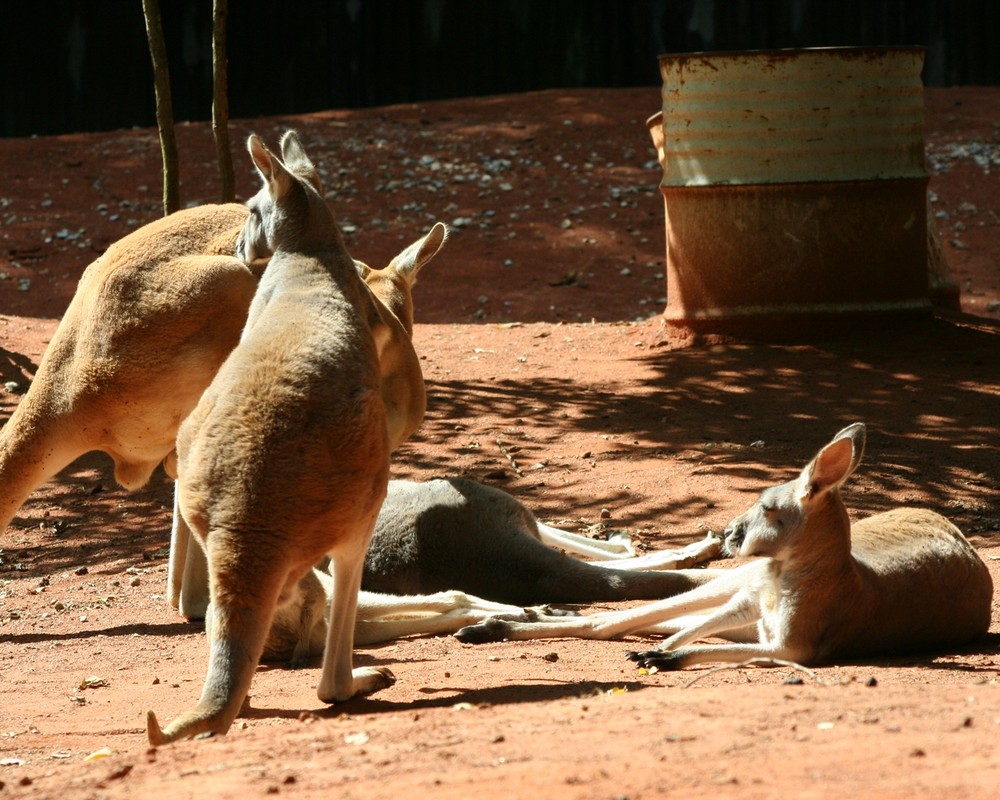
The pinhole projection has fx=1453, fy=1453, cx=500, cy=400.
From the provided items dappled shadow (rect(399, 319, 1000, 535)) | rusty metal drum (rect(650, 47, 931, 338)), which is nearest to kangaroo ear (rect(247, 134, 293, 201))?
dappled shadow (rect(399, 319, 1000, 535))

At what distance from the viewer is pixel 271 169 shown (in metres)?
4.72

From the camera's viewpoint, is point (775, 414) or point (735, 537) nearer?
point (735, 537)

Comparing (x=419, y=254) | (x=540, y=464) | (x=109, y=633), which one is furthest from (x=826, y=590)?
(x=540, y=464)

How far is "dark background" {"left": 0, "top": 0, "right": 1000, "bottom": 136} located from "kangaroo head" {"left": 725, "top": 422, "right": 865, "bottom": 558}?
47.1ft

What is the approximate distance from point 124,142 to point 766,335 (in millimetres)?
10332

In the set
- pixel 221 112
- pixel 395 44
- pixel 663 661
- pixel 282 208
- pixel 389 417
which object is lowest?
pixel 663 661

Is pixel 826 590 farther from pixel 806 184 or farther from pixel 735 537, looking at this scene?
pixel 806 184

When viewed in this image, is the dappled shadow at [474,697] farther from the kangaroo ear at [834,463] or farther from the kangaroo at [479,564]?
the kangaroo at [479,564]

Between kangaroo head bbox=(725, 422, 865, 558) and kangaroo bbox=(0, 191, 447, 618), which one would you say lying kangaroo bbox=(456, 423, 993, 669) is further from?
kangaroo bbox=(0, 191, 447, 618)

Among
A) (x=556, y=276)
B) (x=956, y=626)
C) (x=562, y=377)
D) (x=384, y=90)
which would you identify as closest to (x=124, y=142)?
(x=384, y=90)

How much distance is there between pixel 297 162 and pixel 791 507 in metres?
2.17

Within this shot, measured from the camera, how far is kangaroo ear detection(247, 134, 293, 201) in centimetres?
469

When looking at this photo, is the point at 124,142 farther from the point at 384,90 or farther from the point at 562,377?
the point at 562,377

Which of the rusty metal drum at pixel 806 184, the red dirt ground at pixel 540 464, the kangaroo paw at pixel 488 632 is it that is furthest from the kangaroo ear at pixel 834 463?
the rusty metal drum at pixel 806 184
